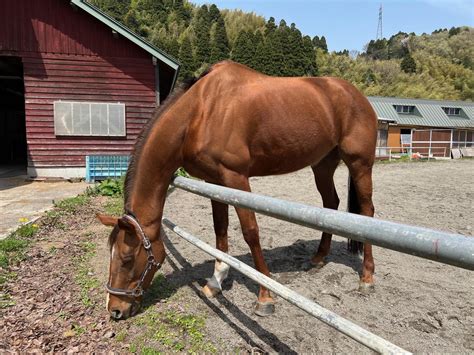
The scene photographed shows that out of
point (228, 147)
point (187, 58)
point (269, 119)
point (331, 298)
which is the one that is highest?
point (187, 58)

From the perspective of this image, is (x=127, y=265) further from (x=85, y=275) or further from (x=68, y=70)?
(x=68, y=70)

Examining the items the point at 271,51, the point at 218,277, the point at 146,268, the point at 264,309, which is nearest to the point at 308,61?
the point at 271,51

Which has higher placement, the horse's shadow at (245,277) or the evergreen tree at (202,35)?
the evergreen tree at (202,35)

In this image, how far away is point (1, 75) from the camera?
13.3 meters

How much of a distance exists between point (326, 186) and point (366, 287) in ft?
4.01

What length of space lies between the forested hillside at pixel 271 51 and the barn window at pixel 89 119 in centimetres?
2989

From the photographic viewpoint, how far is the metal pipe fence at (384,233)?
93cm

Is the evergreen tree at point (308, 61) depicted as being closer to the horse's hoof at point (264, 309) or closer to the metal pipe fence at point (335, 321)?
the horse's hoof at point (264, 309)

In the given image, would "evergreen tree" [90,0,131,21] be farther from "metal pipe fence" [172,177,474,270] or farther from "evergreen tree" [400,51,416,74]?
"metal pipe fence" [172,177,474,270]

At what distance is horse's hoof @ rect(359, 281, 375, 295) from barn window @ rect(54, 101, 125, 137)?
9.60 metres

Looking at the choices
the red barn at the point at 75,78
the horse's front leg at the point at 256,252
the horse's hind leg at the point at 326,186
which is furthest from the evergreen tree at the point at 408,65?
the horse's front leg at the point at 256,252

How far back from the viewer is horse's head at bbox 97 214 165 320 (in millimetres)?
2547

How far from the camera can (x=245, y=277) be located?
11.5 feet

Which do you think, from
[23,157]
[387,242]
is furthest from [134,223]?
[23,157]
